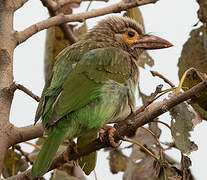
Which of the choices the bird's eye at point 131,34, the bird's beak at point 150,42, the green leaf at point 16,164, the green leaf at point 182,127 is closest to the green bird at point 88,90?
the bird's beak at point 150,42

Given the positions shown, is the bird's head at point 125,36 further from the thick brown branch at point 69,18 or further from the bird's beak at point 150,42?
the thick brown branch at point 69,18

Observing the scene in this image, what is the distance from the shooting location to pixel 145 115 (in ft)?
7.73

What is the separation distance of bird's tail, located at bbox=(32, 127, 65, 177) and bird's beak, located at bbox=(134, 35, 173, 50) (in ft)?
3.88

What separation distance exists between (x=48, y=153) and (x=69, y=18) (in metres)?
1.09

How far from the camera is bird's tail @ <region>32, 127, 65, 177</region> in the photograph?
2493 mm

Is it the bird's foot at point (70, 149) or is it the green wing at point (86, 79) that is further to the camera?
the green wing at point (86, 79)

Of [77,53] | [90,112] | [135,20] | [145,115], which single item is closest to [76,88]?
[90,112]

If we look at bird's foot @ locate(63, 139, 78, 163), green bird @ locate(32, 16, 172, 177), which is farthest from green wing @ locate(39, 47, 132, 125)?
bird's foot @ locate(63, 139, 78, 163)

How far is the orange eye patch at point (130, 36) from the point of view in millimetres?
3641

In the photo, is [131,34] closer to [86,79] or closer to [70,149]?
[86,79]

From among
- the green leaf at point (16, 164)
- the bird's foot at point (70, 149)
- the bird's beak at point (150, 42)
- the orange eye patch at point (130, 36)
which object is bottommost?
the green leaf at point (16, 164)

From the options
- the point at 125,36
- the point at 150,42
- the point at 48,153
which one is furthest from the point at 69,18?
the point at 48,153

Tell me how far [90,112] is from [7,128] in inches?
19.4

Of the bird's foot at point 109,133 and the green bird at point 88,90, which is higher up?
the green bird at point 88,90
